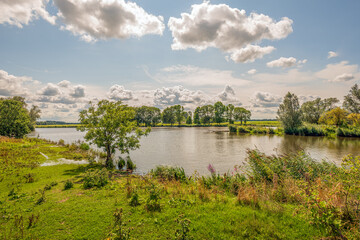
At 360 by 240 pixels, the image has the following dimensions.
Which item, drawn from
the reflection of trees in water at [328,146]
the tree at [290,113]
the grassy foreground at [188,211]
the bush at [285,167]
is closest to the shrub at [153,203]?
the grassy foreground at [188,211]

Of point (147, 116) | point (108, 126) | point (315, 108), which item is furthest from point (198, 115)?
point (108, 126)

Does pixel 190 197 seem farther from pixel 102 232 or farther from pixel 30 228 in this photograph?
pixel 30 228

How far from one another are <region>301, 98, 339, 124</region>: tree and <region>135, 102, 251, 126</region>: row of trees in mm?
46895

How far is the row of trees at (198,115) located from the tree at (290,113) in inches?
2597

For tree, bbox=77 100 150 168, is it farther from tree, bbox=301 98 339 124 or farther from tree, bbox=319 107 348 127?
tree, bbox=301 98 339 124

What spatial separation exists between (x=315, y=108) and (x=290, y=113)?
115 feet

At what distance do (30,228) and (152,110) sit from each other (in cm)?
13619

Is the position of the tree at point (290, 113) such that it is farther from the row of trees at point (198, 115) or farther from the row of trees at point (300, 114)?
the row of trees at point (198, 115)

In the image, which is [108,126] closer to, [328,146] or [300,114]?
[328,146]

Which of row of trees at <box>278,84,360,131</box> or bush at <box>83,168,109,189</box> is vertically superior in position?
row of trees at <box>278,84,360,131</box>

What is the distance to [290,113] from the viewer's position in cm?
5906

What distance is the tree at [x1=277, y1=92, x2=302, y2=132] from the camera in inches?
2297

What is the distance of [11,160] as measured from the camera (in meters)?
17.4

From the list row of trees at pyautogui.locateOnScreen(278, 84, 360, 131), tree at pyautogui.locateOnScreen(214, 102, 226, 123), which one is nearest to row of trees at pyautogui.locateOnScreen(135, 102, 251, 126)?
tree at pyautogui.locateOnScreen(214, 102, 226, 123)
